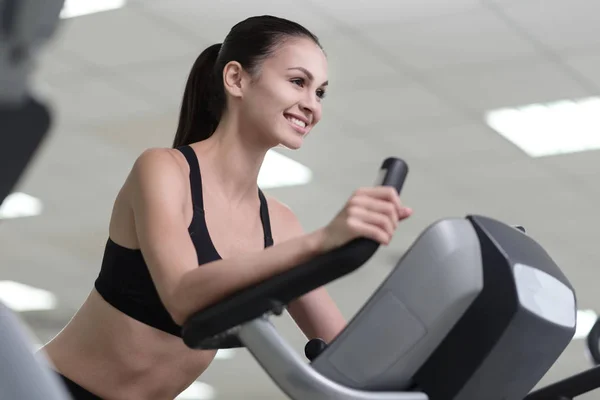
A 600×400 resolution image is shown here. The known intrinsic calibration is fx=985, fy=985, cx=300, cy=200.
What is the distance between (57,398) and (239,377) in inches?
379

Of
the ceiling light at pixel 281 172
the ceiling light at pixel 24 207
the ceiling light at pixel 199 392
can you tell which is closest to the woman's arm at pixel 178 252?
the ceiling light at pixel 281 172

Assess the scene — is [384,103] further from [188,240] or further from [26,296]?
[26,296]

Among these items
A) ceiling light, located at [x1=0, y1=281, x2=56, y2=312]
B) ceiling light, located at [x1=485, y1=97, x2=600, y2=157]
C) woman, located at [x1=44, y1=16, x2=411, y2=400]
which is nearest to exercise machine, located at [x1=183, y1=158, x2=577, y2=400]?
woman, located at [x1=44, y1=16, x2=411, y2=400]

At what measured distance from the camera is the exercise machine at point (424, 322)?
2.85 ft

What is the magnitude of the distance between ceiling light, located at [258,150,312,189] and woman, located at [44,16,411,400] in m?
3.75

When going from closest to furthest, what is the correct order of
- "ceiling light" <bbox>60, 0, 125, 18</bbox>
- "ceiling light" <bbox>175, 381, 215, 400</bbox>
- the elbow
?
1. the elbow
2. "ceiling light" <bbox>60, 0, 125, 18</bbox>
3. "ceiling light" <bbox>175, 381, 215, 400</bbox>

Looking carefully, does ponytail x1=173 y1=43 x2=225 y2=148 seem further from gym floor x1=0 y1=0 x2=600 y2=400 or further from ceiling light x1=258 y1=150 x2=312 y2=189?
ceiling light x1=258 y1=150 x2=312 y2=189

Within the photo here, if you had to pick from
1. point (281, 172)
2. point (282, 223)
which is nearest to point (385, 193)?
point (282, 223)

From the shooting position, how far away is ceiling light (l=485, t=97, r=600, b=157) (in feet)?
14.8

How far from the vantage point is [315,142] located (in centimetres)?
499

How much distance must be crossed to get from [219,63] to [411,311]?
701mm

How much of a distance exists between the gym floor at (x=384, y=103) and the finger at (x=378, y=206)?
117 inches

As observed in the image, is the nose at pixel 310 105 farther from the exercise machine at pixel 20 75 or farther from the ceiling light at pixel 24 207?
the ceiling light at pixel 24 207

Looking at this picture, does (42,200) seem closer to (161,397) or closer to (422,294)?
(161,397)
